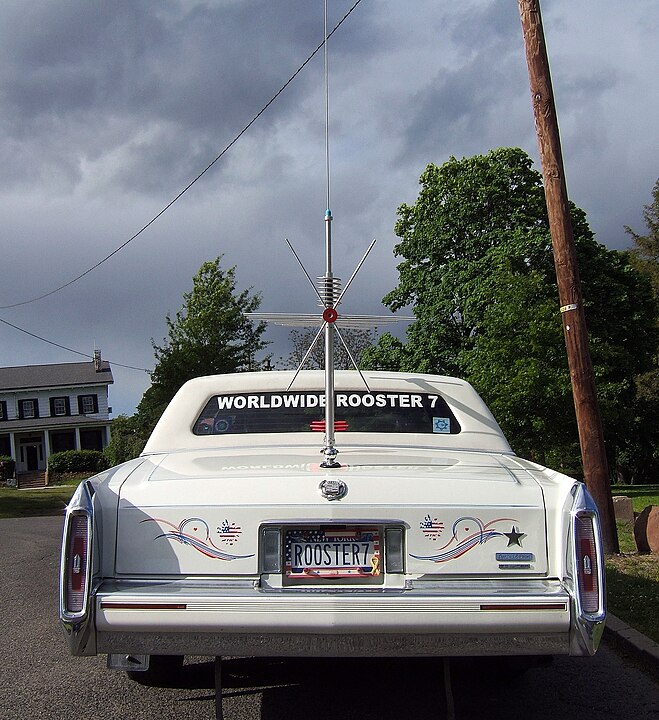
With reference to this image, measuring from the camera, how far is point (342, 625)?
11.1 feet

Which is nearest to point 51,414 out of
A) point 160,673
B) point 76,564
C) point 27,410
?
point 27,410

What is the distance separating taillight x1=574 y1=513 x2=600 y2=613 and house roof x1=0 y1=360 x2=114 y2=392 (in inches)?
2194

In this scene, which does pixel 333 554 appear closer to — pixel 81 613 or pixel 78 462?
pixel 81 613

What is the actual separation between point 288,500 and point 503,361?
1633 centimetres

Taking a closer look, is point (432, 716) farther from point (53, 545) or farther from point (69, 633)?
point (53, 545)

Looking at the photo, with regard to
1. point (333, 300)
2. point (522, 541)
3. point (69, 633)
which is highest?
point (333, 300)

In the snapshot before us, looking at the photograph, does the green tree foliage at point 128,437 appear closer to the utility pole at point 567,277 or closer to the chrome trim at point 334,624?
the utility pole at point 567,277

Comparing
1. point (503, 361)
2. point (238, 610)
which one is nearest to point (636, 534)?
point (238, 610)

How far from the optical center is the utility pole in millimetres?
9141

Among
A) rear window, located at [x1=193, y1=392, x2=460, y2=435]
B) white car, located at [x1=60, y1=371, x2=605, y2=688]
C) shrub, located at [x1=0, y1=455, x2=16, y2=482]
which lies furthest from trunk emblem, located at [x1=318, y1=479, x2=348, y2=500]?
shrub, located at [x1=0, y1=455, x2=16, y2=482]

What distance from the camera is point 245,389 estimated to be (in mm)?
5297

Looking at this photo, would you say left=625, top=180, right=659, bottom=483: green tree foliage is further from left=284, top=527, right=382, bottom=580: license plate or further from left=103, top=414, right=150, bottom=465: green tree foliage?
left=284, top=527, right=382, bottom=580: license plate

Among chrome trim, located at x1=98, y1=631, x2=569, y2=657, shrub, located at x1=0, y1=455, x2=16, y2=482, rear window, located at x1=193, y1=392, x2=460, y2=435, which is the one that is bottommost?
shrub, located at x1=0, y1=455, x2=16, y2=482

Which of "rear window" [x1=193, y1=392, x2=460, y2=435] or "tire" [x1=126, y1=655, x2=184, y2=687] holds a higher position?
"rear window" [x1=193, y1=392, x2=460, y2=435]
